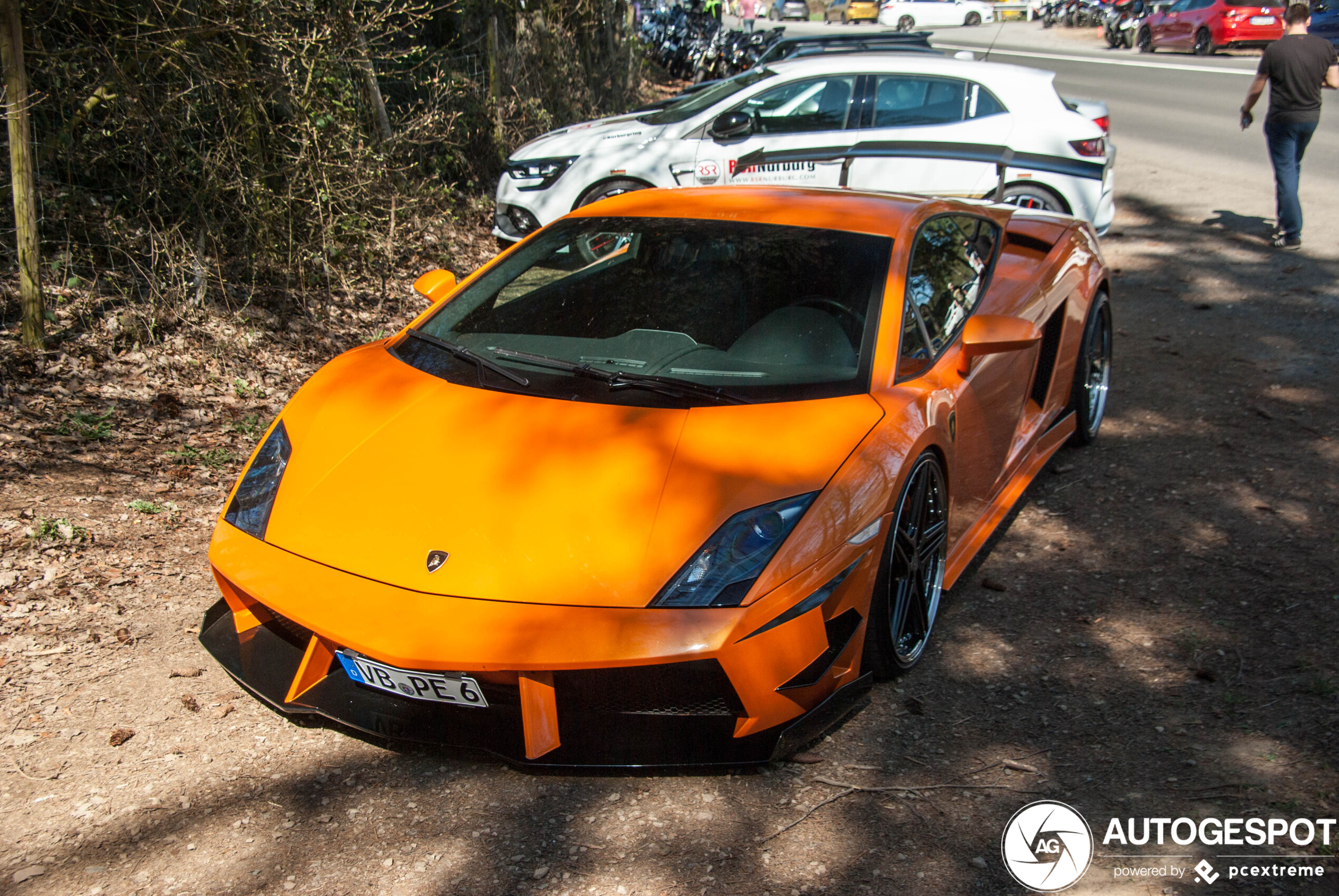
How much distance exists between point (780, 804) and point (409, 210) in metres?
6.51

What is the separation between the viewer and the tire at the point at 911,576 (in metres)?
2.98

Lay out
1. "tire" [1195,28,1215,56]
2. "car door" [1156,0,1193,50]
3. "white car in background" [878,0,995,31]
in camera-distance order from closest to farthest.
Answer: "tire" [1195,28,1215,56]
"car door" [1156,0,1193,50]
"white car in background" [878,0,995,31]

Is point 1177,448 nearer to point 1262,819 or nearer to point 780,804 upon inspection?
point 1262,819

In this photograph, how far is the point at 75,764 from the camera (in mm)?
2848

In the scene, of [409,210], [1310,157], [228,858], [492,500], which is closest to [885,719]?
[492,500]

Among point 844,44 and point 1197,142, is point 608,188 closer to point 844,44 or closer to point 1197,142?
point 844,44

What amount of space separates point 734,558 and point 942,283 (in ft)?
5.71

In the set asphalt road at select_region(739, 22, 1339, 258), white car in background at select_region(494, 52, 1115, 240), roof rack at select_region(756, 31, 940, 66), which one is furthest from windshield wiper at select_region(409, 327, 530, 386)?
roof rack at select_region(756, 31, 940, 66)

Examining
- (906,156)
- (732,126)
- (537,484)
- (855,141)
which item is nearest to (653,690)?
(537,484)

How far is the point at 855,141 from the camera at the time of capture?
8461mm

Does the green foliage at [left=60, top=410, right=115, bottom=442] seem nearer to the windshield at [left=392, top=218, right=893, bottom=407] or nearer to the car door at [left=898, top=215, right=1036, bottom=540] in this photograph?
the windshield at [left=392, top=218, right=893, bottom=407]

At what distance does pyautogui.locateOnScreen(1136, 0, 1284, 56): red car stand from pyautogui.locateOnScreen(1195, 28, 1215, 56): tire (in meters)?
0.01

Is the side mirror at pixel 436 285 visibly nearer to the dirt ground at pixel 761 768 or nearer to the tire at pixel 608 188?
the dirt ground at pixel 761 768

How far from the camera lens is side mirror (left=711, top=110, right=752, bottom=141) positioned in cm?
842
